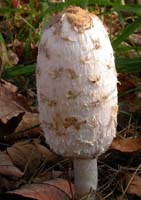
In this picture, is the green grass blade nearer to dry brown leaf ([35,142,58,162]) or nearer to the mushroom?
dry brown leaf ([35,142,58,162])

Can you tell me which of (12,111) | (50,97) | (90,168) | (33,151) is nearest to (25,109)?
(12,111)

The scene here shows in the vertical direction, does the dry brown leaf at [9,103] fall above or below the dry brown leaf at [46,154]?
above

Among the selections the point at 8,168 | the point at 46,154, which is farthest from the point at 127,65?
the point at 8,168

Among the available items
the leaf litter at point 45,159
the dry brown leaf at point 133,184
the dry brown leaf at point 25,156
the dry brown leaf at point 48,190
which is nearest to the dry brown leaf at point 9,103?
the leaf litter at point 45,159

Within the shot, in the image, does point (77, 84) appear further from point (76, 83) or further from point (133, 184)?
point (133, 184)

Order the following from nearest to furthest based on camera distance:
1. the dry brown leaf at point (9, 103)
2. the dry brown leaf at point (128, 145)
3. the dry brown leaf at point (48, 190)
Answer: the dry brown leaf at point (48, 190) < the dry brown leaf at point (128, 145) < the dry brown leaf at point (9, 103)

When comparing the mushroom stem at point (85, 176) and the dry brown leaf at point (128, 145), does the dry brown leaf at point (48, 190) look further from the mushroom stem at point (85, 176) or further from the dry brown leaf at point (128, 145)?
the dry brown leaf at point (128, 145)

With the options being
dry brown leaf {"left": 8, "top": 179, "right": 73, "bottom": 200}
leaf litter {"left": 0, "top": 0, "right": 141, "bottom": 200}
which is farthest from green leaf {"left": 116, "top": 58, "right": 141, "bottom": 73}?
dry brown leaf {"left": 8, "top": 179, "right": 73, "bottom": 200}
